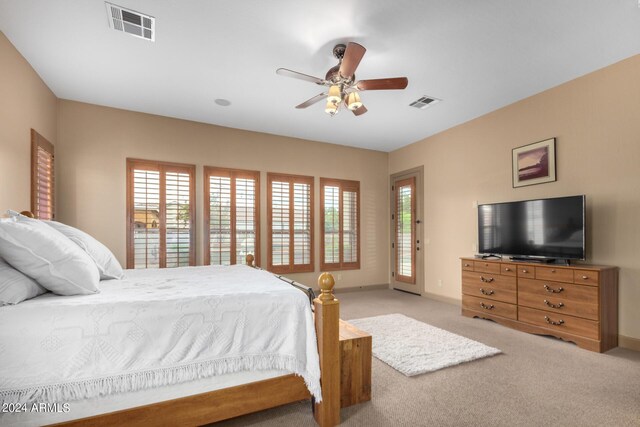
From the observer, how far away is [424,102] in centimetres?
413

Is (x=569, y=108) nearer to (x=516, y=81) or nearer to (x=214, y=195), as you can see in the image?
(x=516, y=81)

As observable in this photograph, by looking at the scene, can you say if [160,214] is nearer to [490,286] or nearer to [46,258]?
[46,258]

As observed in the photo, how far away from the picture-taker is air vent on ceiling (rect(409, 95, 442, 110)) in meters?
4.01

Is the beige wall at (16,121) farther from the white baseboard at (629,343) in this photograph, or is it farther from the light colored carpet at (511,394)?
the white baseboard at (629,343)

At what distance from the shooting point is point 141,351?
1.51 m

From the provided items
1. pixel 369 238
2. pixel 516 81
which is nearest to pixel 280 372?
pixel 516 81

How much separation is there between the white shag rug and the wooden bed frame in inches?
38.6

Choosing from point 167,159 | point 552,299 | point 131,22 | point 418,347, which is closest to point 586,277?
point 552,299

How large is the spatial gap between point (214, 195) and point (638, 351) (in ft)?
17.7

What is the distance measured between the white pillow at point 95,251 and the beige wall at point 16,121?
3.37ft

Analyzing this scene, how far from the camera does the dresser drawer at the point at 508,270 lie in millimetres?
3664

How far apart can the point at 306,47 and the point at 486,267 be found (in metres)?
3.35

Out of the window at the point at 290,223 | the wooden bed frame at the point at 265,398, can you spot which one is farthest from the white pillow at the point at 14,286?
the window at the point at 290,223

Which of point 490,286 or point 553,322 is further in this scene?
point 490,286
